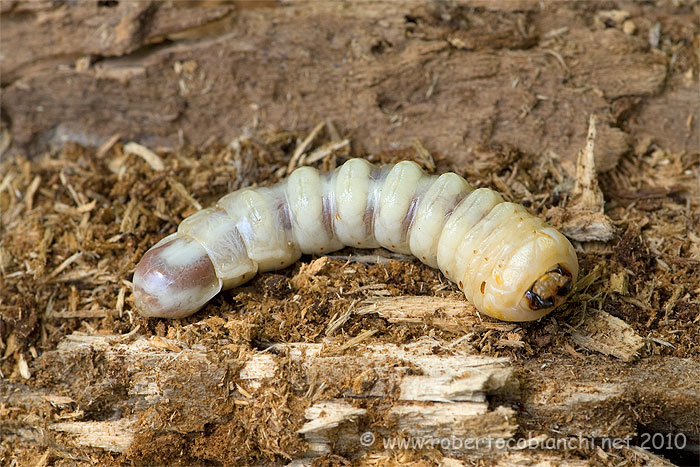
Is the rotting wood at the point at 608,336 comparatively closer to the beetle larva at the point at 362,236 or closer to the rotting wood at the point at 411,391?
the rotting wood at the point at 411,391

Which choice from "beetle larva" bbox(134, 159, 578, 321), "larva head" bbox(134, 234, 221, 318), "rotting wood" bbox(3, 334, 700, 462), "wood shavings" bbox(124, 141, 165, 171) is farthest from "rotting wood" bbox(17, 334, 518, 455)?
"wood shavings" bbox(124, 141, 165, 171)

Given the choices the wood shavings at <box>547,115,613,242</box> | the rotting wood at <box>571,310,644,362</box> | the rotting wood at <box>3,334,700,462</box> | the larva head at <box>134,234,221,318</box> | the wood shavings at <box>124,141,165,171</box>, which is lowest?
the rotting wood at <box>3,334,700,462</box>

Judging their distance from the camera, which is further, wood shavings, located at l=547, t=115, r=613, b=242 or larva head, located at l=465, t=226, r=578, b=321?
wood shavings, located at l=547, t=115, r=613, b=242

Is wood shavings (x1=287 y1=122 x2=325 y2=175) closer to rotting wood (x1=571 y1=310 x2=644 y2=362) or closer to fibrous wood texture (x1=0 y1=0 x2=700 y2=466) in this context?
fibrous wood texture (x1=0 y1=0 x2=700 y2=466)

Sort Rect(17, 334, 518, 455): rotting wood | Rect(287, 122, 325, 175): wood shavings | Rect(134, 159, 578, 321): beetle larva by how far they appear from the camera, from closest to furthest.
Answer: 1. Rect(17, 334, 518, 455): rotting wood
2. Rect(134, 159, 578, 321): beetle larva
3. Rect(287, 122, 325, 175): wood shavings

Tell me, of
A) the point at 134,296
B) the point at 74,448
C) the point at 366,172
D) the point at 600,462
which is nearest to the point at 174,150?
the point at 134,296

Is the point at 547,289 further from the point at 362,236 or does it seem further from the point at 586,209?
the point at 362,236
